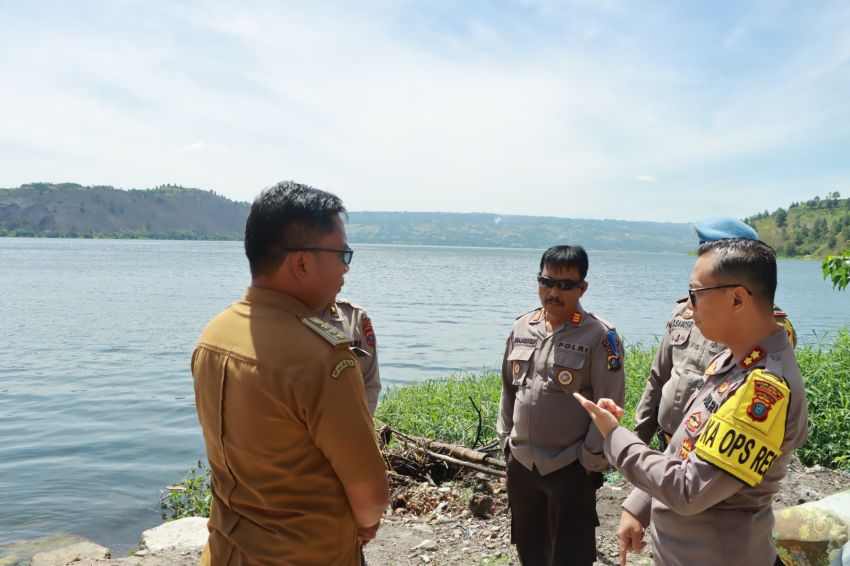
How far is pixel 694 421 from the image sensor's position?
2.09 metres

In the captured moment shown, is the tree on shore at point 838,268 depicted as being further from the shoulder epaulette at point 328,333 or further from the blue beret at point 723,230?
the shoulder epaulette at point 328,333

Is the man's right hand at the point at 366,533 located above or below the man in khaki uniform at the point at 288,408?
below

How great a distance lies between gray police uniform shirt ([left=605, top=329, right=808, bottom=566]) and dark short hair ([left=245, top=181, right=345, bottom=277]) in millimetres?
1234

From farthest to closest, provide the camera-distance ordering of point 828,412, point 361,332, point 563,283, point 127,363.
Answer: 1. point 127,363
2. point 828,412
3. point 361,332
4. point 563,283

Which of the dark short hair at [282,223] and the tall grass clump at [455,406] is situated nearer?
the dark short hair at [282,223]

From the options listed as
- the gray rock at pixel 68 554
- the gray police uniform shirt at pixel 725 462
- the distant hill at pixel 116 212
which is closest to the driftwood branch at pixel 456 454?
the gray rock at pixel 68 554

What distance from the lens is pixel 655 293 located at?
38875 millimetres

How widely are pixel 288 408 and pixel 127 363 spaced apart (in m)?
15.8

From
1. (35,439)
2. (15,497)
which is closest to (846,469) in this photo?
(15,497)

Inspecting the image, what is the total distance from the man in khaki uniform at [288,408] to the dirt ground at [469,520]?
3.02 meters

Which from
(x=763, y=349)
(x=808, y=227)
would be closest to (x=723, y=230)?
(x=763, y=349)

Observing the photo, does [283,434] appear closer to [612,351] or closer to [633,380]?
[612,351]

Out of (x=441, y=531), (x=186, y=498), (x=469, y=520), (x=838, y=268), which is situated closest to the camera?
(x=441, y=531)

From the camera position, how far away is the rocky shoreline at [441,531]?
15.2ft
